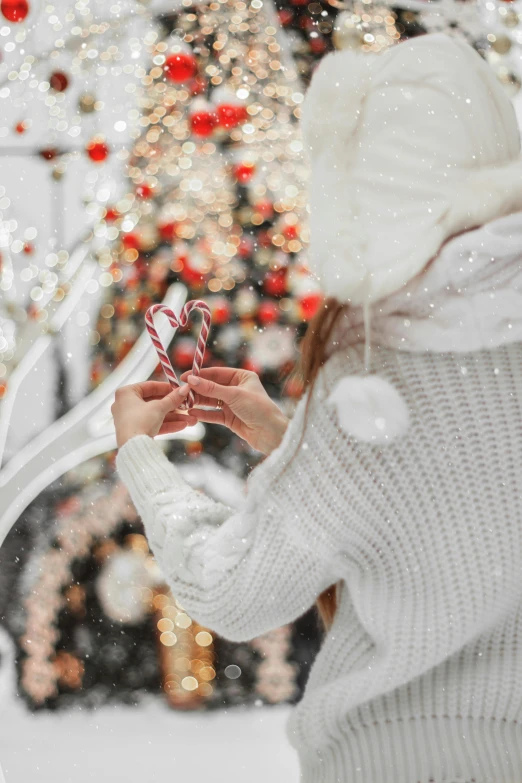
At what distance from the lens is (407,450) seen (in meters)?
0.73

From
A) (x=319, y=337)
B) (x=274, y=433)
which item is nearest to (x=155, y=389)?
(x=274, y=433)

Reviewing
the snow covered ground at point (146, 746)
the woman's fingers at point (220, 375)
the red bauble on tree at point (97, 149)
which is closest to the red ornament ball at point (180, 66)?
the red bauble on tree at point (97, 149)

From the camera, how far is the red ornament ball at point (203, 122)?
196 cm

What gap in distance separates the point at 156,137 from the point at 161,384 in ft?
3.57

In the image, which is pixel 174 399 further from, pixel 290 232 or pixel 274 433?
pixel 290 232

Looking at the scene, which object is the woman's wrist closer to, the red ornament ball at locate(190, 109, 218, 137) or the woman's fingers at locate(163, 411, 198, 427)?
the woman's fingers at locate(163, 411, 198, 427)

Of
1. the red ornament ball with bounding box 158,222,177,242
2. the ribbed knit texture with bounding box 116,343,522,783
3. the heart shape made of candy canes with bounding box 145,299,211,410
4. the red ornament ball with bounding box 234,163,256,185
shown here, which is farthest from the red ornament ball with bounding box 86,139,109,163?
the ribbed knit texture with bounding box 116,343,522,783

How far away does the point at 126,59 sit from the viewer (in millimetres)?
1939

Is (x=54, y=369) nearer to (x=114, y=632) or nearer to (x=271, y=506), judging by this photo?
(x=114, y=632)

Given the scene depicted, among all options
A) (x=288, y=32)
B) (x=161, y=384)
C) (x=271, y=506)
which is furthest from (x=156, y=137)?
(x=271, y=506)

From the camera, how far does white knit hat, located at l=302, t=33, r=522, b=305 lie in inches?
27.4

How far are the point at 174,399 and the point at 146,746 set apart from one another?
4.48 ft

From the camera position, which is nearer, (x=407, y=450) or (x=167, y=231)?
(x=407, y=450)

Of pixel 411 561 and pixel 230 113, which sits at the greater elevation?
pixel 411 561
